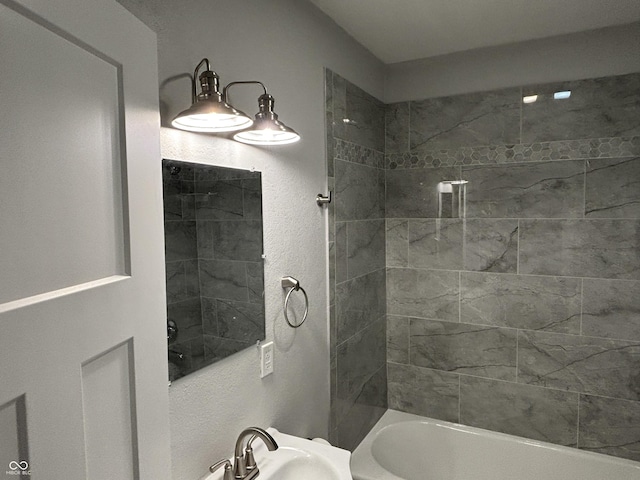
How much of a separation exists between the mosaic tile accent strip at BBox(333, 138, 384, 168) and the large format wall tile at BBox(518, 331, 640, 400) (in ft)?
4.40

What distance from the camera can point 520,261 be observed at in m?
2.49

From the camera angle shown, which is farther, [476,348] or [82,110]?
[476,348]

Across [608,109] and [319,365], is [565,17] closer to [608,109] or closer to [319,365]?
[608,109]

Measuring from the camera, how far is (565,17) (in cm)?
209

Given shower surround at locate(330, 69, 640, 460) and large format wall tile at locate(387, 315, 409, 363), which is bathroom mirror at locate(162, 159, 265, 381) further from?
large format wall tile at locate(387, 315, 409, 363)

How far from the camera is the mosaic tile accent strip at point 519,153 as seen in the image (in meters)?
2.26

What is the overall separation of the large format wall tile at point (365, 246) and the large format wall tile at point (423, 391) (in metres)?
0.74

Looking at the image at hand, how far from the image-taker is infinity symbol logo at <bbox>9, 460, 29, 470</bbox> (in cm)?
57

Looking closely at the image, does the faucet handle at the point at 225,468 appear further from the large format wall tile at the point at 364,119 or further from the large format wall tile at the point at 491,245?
the large format wall tile at the point at 491,245

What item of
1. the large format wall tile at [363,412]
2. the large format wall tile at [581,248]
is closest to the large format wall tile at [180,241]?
the large format wall tile at [363,412]

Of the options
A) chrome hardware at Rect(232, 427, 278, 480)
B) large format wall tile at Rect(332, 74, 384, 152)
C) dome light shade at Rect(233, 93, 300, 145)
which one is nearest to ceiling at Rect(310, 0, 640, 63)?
large format wall tile at Rect(332, 74, 384, 152)

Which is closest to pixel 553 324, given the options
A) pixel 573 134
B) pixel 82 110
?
pixel 573 134

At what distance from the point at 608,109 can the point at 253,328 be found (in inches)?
84.6

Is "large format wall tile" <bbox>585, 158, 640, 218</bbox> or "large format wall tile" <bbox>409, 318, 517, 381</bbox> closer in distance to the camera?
"large format wall tile" <bbox>585, 158, 640, 218</bbox>
